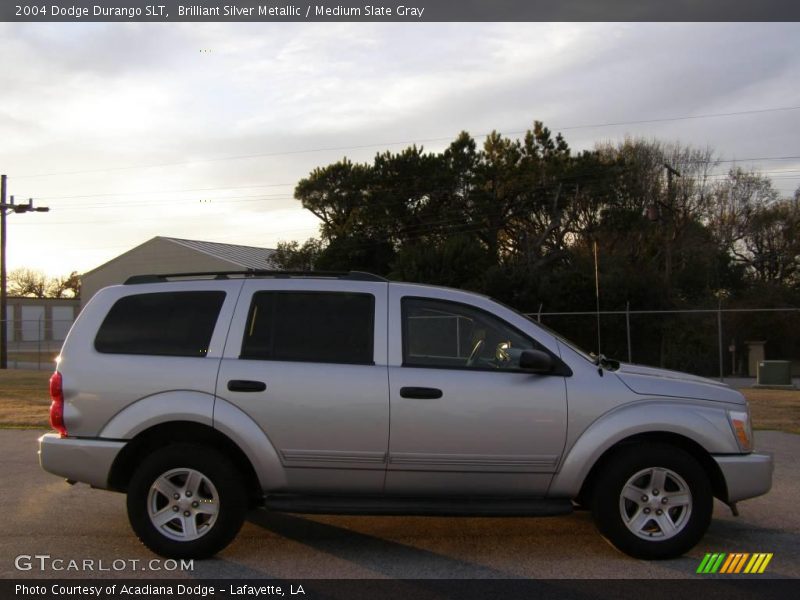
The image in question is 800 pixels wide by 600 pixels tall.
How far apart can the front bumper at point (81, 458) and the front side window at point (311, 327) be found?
1.12 m

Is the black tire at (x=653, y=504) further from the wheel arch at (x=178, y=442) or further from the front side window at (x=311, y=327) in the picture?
the wheel arch at (x=178, y=442)

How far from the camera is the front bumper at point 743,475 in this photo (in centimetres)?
525

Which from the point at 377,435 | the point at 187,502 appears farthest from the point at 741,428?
the point at 187,502

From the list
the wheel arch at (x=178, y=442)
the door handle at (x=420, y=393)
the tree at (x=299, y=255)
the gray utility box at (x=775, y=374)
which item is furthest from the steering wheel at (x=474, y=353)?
the tree at (x=299, y=255)

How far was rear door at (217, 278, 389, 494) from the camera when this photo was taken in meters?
5.18

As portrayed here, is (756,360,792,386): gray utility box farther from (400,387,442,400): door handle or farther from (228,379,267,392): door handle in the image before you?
(228,379,267,392): door handle

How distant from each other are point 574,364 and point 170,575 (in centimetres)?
303

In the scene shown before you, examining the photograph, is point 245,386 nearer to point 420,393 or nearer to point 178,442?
point 178,442

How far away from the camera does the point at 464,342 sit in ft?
18.3

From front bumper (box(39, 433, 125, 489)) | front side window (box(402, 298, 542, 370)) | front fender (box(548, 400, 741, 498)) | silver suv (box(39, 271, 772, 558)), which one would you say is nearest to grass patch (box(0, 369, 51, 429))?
front bumper (box(39, 433, 125, 489))

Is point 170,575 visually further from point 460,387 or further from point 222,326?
point 460,387

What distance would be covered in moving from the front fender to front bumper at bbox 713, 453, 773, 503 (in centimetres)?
7

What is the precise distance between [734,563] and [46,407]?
13.3 meters

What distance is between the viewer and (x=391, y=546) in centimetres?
558
